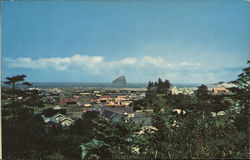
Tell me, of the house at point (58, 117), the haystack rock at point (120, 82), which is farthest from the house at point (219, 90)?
the house at point (58, 117)

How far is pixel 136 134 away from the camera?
4031mm

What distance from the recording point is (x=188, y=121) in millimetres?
3979

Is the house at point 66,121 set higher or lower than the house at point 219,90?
lower

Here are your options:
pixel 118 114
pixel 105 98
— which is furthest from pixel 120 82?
pixel 105 98

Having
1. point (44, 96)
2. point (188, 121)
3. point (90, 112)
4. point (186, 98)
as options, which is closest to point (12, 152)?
point (44, 96)

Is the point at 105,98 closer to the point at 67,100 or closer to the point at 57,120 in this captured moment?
the point at 67,100

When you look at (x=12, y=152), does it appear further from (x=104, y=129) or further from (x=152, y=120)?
(x=152, y=120)

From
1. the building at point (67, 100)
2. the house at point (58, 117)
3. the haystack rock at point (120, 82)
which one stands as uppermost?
the haystack rock at point (120, 82)

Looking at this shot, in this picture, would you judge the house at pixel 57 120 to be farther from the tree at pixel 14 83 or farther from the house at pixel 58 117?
the tree at pixel 14 83

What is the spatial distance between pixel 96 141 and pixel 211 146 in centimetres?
190

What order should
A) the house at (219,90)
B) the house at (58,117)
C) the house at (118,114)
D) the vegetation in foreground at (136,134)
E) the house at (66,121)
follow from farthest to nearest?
the house at (219,90) → the house at (66,121) → the house at (58,117) → the house at (118,114) → the vegetation in foreground at (136,134)

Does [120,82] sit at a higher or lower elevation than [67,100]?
higher

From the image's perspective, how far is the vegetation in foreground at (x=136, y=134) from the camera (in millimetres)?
3338

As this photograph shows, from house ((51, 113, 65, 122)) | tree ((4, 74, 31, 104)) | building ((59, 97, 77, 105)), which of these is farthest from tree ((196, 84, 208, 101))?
tree ((4, 74, 31, 104))
